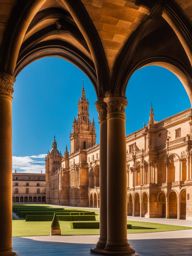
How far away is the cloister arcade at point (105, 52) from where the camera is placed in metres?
8.37

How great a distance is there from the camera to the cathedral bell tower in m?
96.4

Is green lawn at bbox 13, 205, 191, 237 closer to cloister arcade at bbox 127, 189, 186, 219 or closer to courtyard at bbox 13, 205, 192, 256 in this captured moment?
courtyard at bbox 13, 205, 192, 256

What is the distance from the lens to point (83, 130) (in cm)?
9712

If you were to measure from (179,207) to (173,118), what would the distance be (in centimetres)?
1010

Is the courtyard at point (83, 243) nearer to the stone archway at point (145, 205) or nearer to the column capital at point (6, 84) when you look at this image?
the column capital at point (6, 84)

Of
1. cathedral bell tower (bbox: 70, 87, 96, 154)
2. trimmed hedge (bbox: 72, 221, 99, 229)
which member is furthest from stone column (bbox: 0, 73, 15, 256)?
cathedral bell tower (bbox: 70, 87, 96, 154)

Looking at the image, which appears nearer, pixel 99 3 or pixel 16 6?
pixel 16 6

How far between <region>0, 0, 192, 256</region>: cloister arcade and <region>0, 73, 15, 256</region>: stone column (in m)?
0.02

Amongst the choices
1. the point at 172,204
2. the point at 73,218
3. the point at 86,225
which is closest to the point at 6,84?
the point at 86,225

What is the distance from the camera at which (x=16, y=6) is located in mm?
8406

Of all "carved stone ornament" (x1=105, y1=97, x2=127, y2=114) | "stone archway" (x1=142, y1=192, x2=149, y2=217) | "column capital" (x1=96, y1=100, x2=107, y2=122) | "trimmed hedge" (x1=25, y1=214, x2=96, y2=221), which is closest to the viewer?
"carved stone ornament" (x1=105, y1=97, x2=127, y2=114)

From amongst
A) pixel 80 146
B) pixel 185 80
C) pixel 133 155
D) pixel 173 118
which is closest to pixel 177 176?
pixel 173 118

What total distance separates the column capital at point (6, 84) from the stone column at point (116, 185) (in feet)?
10.7

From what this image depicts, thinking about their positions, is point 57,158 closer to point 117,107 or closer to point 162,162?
point 162,162
